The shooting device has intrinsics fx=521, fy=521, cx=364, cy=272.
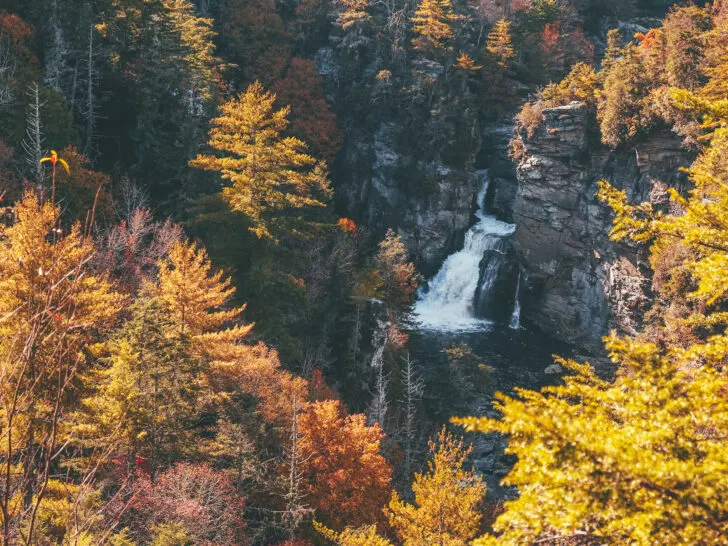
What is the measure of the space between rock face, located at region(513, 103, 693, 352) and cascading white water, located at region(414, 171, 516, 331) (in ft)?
9.98

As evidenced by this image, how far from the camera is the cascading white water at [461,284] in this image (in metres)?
43.2

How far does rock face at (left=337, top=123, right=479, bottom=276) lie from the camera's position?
147 feet

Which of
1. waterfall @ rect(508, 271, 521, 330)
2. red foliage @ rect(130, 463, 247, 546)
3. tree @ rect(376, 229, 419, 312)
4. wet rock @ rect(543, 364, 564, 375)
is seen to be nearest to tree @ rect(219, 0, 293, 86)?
tree @ rect(376, 229, 419, 312)

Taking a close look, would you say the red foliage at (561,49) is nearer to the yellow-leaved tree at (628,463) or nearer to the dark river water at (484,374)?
the dark river water at (484,374)

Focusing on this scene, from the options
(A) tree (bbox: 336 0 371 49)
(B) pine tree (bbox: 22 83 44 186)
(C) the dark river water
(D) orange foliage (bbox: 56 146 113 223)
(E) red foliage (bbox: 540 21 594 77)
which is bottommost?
(C) the dark river water

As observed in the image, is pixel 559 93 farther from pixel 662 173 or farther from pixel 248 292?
pixel 248 292

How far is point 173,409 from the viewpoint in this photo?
47.1 feet

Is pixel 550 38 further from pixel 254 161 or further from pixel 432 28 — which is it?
pixel 254 161

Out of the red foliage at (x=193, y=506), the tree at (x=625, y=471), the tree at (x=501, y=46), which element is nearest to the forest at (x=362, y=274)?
the tree at (x=625, y=471)

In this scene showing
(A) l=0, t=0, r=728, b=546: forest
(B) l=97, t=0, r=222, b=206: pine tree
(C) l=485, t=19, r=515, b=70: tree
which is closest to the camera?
(A) l=0, t=0, r=728, b=546: forest

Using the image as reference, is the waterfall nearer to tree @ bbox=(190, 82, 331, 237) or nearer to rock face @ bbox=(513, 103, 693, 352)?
rock face @ bbox=(513, 103, 693, 352)

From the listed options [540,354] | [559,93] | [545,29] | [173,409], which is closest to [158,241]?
[173,409]

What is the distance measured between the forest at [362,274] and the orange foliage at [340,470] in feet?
0.42

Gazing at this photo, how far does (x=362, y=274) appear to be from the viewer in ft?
111
